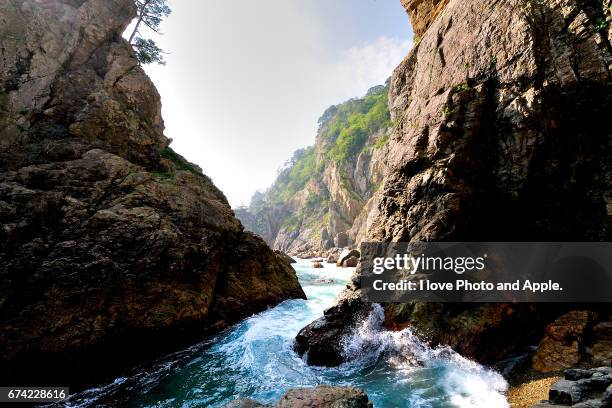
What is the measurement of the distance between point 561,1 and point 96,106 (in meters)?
19.1

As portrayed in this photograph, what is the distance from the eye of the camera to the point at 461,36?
12.4 m

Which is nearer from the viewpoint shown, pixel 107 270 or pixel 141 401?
pixel 141 401

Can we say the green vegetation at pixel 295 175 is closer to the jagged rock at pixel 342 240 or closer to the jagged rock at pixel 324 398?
the jagged rock at pixel 342 240

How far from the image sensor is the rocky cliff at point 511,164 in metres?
9.04

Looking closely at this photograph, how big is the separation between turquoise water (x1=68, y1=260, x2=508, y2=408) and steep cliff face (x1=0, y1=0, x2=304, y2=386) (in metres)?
1.51

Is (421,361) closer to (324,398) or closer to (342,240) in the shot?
(324,398)

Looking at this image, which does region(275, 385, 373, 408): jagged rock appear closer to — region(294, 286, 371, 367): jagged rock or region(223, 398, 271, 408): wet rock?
region(223, 398, 271, 408): wet rock

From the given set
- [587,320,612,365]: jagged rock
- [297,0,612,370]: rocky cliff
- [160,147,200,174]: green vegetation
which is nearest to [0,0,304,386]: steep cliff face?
[160,147,200,174]: green vegetation

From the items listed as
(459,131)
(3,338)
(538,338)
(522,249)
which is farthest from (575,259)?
(3,338)

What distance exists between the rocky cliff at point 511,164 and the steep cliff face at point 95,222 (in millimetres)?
5593

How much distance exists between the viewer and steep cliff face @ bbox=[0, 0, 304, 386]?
865cm

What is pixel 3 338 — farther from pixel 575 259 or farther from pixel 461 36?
pixel 461 36

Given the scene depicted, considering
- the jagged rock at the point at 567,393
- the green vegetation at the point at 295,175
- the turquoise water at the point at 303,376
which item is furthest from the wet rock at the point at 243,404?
the green vegetation at the point at 295,175

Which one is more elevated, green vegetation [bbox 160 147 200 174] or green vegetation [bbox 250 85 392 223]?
green vegetation [bbox 250 85 392 223]
